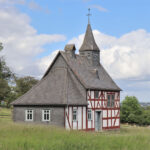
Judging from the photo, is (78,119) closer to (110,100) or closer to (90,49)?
(110,100)

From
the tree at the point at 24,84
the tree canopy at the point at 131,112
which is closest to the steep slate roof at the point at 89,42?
the tree at the point at 24,84

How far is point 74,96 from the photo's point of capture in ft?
122

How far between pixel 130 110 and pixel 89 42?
32379 millimetres

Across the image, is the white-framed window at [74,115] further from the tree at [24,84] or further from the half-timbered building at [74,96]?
the tree at [24,84]

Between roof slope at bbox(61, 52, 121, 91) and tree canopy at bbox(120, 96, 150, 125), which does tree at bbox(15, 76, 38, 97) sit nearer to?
tree canopy at bbox(120, 96, 150, 125)

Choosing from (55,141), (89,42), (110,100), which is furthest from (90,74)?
(55,141)

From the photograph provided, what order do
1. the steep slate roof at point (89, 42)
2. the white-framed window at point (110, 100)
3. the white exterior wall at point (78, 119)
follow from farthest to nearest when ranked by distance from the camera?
the steep slate roof at point (89, 42), the white-framed window at point (110, 100), the white exterior wall at point (78, 119)

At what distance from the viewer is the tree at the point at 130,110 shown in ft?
241

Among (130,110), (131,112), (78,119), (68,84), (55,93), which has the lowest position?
(131,112)

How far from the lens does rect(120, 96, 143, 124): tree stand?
73.4 metres

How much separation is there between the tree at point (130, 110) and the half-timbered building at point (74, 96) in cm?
2897

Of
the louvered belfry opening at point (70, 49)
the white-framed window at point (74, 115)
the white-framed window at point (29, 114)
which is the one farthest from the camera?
the louvered belfry opening at point (70, 49)

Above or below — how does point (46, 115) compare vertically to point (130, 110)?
above

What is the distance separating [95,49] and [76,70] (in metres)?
6.61
